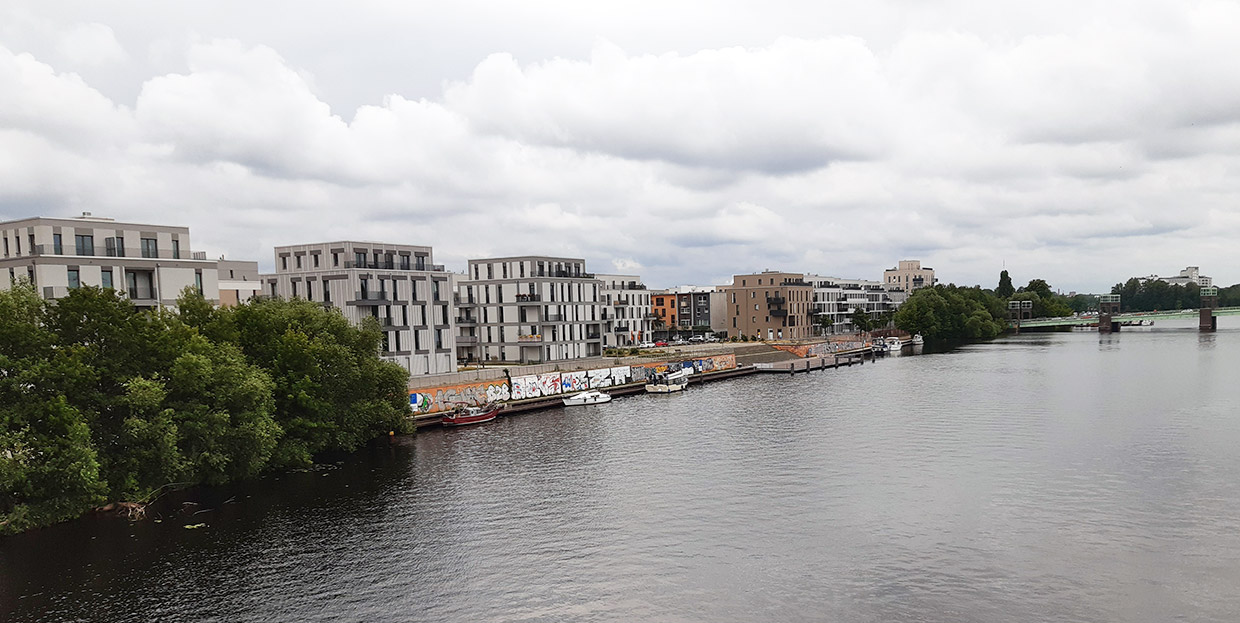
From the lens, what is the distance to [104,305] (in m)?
48.3

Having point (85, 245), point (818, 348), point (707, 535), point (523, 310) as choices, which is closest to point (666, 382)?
point (523, 310)

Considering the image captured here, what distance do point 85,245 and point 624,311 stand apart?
111011 mm

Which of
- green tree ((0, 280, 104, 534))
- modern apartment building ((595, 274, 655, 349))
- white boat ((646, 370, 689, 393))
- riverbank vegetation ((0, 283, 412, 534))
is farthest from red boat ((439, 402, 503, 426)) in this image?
modern apartment building ((595, 274, 655, 349))

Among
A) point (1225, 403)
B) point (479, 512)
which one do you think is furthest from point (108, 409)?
point (1225, 403)

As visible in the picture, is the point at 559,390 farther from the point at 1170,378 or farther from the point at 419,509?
the point at 1170,378

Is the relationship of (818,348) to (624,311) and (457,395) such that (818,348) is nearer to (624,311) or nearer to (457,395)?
(624,311)

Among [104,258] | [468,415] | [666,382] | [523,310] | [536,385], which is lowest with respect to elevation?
[666,382]

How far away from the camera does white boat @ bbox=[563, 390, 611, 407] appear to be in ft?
316

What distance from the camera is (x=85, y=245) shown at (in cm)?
6700

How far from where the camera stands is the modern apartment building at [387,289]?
3730 inches

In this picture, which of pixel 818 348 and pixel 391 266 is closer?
pixel 391 266

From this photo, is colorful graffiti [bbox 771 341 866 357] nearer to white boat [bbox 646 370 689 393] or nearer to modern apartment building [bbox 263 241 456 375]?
white boat [bbox 646 370 689 393]

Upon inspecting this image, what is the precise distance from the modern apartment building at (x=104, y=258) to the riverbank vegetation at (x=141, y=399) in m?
13.3

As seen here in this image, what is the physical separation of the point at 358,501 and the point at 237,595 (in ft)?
50.7
